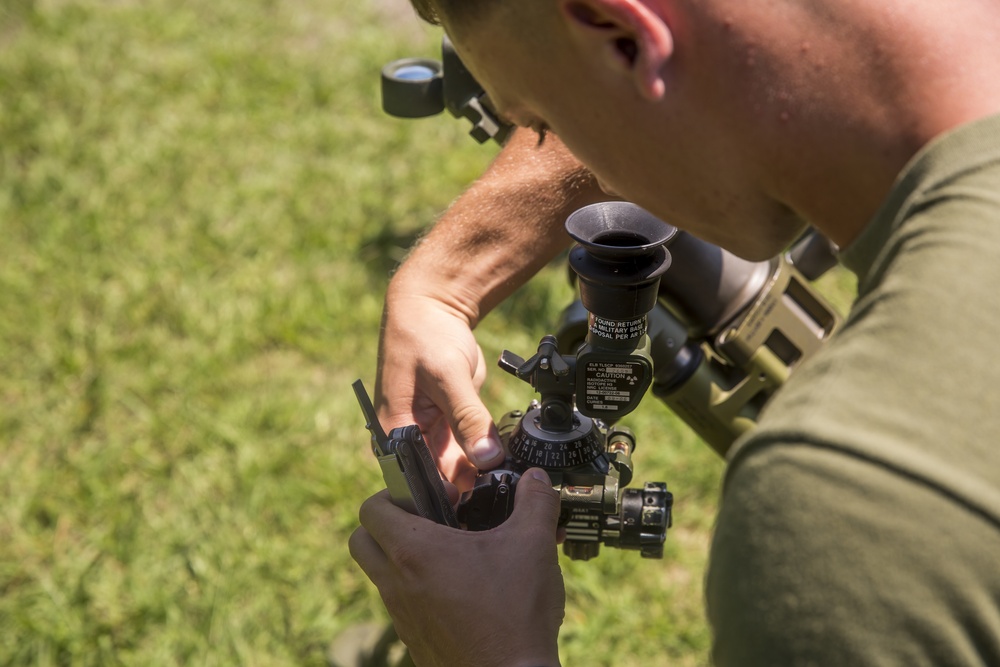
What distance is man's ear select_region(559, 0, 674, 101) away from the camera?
3.79 feet

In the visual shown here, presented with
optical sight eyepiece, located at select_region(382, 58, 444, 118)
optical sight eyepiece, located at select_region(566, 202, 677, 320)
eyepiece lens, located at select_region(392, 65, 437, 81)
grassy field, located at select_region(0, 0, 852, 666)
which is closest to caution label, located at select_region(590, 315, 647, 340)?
optical sight eyepiece, located at select_region(566, 202, 677, 320)

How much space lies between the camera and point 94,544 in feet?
11.3

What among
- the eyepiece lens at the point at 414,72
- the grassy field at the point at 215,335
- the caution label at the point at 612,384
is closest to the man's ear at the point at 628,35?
the caution label at the point at 612,384

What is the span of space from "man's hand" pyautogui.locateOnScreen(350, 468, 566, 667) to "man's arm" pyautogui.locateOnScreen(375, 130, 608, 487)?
0.33m

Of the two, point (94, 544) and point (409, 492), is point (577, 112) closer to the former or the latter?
point (409, 492)

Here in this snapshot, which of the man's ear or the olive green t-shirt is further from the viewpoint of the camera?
the man's ear

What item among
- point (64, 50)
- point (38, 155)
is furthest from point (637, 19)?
point (64, 50)

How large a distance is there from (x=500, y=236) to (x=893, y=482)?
1.46 metres

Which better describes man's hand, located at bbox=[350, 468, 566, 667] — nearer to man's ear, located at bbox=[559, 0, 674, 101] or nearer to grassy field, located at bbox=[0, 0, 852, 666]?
man's ear, located at bbox=[559, 0, 674, 101]

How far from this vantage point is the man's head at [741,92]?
1.13 m

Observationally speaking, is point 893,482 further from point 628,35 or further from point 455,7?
point 455,7

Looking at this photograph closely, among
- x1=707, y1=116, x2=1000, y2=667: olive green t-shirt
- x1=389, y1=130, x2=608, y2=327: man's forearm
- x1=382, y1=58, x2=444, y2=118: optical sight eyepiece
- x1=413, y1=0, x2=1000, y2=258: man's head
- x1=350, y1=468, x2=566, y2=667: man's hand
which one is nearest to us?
x1=707, y1=116, x2=1000, y2=667: olive green t-shirt

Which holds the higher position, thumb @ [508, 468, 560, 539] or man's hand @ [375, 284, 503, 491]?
Answer: thumb @ [508, 468, 560, 539]

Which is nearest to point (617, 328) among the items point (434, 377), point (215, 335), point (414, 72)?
point (434, 377)
